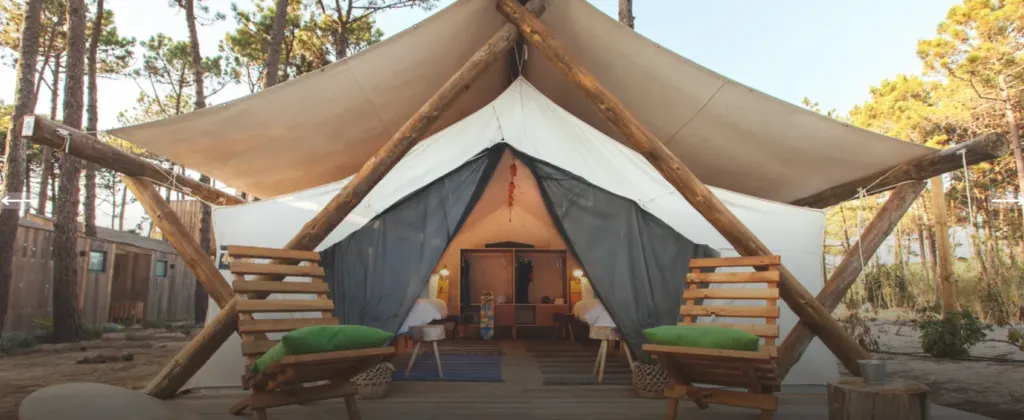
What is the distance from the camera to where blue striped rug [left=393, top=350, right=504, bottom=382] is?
3.96 metres

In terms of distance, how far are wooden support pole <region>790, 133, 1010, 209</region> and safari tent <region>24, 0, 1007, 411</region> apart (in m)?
0.01

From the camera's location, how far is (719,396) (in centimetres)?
261

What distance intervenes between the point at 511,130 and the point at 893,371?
3.49 m

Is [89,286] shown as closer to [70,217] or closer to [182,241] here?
[70,217]

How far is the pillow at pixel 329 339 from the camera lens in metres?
2.28

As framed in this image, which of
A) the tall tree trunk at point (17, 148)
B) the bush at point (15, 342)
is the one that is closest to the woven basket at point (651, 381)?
the bush at point (15, 342)

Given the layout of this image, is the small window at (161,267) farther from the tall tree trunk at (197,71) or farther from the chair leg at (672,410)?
the chair leg at (672,410)

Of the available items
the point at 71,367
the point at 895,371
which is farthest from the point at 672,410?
the point at 71,367

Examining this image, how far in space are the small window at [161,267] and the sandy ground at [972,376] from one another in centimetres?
1259

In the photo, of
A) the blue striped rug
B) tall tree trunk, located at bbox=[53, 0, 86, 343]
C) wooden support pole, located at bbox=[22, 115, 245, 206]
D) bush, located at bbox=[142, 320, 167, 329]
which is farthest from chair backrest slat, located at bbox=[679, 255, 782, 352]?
bush, located at bbox=[142, 320, 167, 329]

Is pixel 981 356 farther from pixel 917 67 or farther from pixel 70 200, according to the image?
pixel 917 67

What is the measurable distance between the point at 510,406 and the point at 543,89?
8.73 ft

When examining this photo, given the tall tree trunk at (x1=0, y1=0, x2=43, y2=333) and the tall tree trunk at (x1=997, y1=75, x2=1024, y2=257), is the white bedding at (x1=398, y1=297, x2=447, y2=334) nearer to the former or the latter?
the tall tree trunk at (x1=0, y1=0, x2=43, y2=333)

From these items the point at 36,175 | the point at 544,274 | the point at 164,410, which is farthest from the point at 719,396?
the point at 36,175
